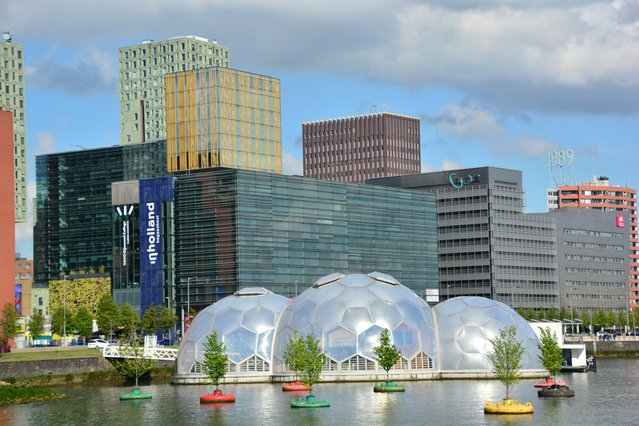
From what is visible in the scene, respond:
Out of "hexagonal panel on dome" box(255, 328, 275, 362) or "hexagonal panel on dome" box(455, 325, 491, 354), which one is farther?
"hexagonal panel on dome" box(255, 328, 275, 362)

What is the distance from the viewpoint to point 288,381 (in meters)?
108

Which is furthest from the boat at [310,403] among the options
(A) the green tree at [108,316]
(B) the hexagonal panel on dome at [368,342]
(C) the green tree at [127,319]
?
(A) the green tree at [108,316]

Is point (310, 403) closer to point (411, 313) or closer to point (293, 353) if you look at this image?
point (293, 353)

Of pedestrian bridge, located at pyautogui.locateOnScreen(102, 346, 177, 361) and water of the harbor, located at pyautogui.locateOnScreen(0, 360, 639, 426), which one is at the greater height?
pedestrian bridge, located at pyautogui.locateOnScreen(102, 346, 177, 361)

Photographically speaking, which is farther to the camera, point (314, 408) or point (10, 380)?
point (10, 380)

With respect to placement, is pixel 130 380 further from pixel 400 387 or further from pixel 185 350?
pixel 400 387

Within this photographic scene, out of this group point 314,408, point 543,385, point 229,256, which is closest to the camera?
point 314,408

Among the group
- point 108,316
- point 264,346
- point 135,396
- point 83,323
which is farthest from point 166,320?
point 135,396

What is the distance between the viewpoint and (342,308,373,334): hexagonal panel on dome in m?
108

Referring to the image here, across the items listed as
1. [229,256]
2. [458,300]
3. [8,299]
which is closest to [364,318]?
[458,300]

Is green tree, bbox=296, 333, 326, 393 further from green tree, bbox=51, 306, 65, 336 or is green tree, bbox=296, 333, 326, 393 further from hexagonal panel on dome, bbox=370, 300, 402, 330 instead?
green tree, bbox=51, 306, 65, 336

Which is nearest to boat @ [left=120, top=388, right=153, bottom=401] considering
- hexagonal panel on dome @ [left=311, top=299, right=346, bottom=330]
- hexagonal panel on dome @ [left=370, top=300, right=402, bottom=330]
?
hexagonal panel on dome @ [left=311, top=299, right=346, bottom=330]

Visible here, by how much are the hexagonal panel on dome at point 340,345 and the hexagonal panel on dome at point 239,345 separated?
7836mm

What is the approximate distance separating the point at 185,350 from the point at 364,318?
1845 centimetres
